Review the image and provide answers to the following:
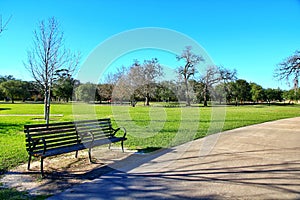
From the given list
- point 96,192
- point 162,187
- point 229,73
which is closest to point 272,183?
point 162,187

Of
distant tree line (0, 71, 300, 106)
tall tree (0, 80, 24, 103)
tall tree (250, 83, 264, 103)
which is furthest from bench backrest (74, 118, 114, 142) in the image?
tall tree (250, 83, 264, 103)

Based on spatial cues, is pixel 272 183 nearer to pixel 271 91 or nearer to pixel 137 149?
pixel 137 149

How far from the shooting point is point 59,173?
418cm

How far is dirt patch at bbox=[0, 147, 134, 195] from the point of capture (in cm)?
354

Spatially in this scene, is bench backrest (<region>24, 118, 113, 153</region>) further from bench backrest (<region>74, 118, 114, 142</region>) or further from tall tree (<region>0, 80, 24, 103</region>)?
tall tree (<region>0, 80, 24, 103</region>)

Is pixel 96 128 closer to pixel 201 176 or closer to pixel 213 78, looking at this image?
pixel 201 176

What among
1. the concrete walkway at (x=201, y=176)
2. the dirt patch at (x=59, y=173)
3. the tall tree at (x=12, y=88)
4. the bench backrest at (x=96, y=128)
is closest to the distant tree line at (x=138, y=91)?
the tall tree at (x=12, y=88)

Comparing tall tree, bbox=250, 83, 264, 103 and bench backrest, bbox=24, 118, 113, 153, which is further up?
tall tree, bbox=250, 83, 264, 103

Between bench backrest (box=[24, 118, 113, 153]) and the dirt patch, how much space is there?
0.37m

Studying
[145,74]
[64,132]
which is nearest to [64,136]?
[64,132]

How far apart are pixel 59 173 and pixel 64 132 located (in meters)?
0.97

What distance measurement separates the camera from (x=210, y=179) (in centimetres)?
386

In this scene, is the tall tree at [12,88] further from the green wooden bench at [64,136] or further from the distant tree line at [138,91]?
the green wooden bench at [64,136]

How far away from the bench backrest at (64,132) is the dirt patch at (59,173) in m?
0.37
